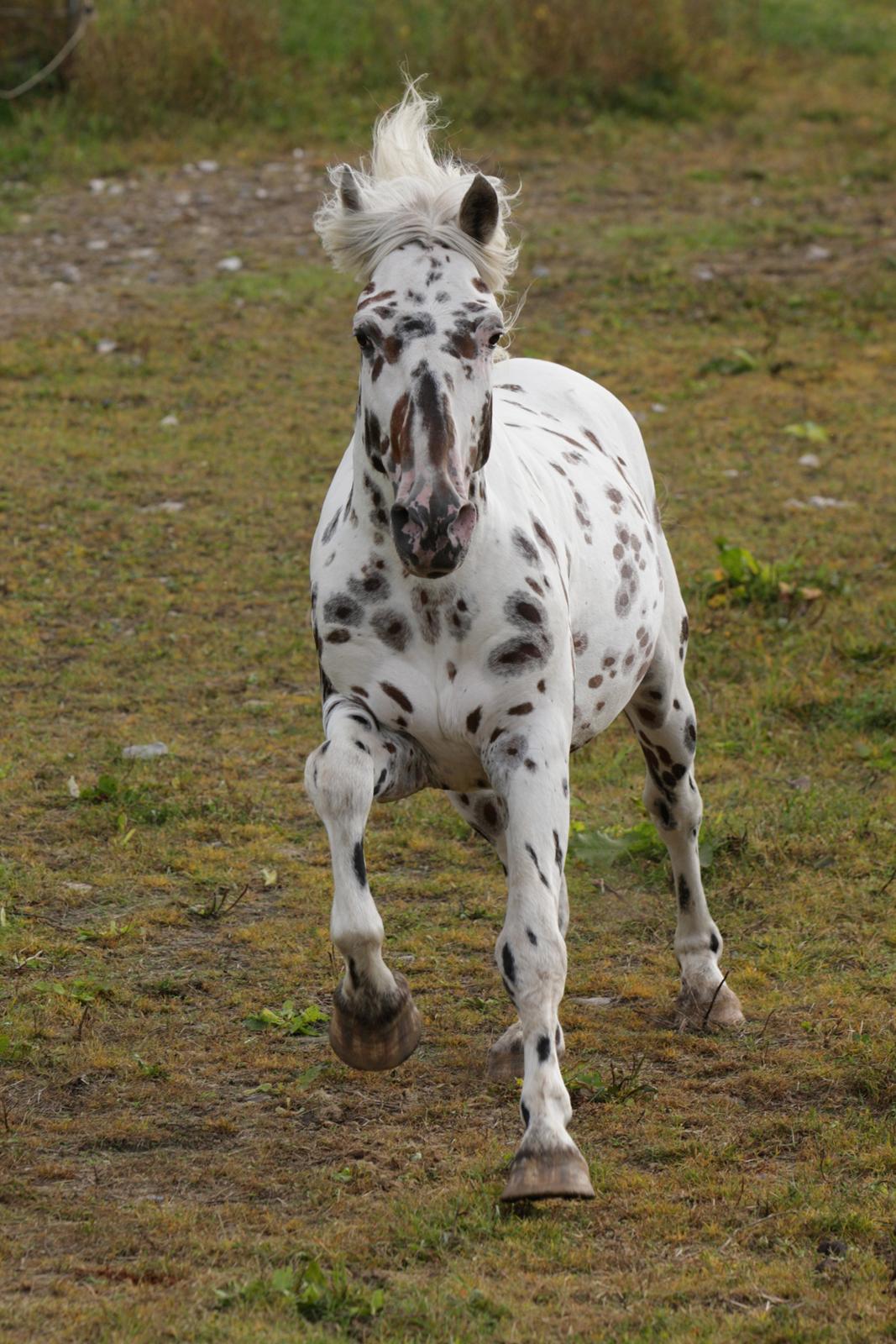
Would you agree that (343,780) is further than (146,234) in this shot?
No

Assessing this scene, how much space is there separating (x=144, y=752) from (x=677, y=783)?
2.37m

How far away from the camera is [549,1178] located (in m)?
3.56

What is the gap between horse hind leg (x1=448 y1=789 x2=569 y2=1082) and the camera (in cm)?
443

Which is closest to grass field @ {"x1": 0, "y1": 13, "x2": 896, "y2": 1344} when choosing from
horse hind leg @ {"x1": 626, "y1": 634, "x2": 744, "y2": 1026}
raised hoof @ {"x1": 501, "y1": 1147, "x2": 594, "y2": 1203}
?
raised hoof @ {"x1": 501, "y1": 1147, "x2": 594, "y2": 1203}

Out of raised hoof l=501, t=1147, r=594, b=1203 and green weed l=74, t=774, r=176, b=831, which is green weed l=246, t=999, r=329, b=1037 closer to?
raised hoof l=501, t=1147, r=594, b=1203

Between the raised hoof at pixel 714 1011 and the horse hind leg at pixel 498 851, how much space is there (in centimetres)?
62

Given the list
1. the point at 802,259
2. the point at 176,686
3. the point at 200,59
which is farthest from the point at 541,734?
the point at 200,59

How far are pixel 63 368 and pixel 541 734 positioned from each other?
7.80 meters

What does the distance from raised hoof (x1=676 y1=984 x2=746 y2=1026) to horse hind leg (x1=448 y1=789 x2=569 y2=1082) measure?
624 millimetres

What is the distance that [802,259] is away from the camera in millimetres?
13055

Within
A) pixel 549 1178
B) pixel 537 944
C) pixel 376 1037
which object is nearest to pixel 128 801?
pixel 376 1037

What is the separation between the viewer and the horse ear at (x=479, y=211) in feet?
13.0

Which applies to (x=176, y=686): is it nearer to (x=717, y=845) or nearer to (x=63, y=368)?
(x=717, y=845)

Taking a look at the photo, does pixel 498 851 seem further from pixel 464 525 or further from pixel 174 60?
pixel 174 60
